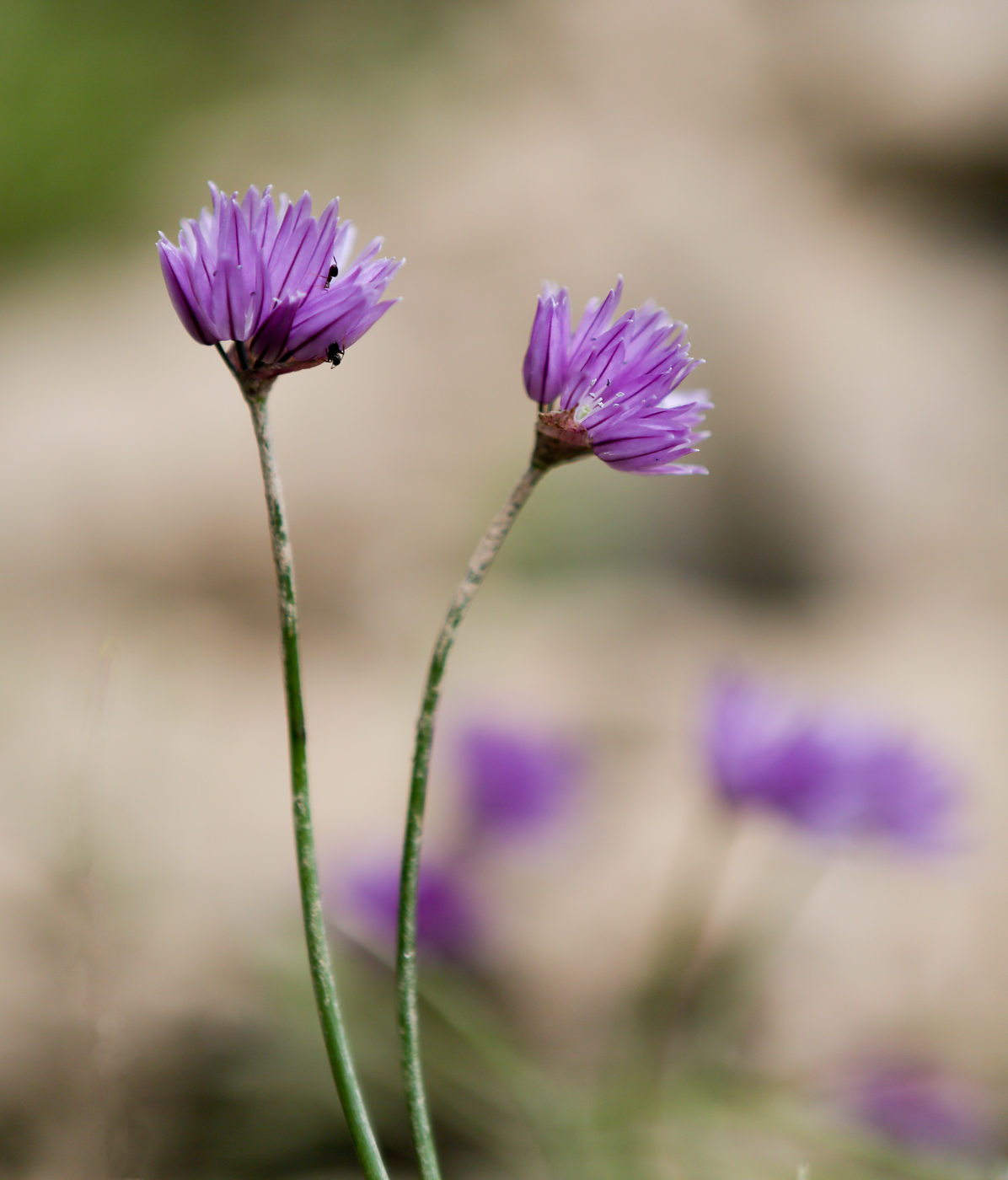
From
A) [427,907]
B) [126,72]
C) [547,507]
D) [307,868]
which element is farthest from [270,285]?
[126,72]

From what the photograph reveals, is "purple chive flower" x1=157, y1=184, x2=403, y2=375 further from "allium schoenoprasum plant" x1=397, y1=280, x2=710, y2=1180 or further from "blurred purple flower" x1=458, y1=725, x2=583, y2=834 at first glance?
"blurred purple flower" x1=458, y1=725, x2=583, y2=834

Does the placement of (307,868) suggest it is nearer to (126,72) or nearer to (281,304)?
(281,304)

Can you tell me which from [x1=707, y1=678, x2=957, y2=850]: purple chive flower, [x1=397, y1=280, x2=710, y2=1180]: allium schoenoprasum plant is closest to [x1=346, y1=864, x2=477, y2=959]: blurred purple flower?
[x1=707, y1=678, x2=957, y2=850]: purple chive flower

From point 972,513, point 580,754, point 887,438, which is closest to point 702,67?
point 887,438

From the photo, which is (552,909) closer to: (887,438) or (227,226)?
(227,226)

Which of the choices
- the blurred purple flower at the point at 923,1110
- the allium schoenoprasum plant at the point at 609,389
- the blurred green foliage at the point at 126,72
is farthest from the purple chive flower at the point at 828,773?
the blurred green foliage at the point at 126,72

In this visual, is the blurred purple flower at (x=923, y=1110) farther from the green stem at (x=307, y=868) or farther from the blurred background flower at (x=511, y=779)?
the green stem at (x=307, y=868)
